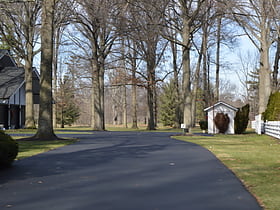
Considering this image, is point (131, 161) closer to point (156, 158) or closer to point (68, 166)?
point (156, 158)

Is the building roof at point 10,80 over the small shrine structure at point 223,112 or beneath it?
over

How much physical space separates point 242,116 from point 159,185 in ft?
86.8

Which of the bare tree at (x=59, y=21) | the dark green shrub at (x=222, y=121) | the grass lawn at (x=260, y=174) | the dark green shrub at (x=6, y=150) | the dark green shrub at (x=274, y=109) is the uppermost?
Result: the bare tree at (x=59, y=21)

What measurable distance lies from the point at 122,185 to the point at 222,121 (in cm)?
2629

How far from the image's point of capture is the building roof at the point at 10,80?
37.3 m

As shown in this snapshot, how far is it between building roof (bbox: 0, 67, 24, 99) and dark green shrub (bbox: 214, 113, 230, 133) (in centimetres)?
1849

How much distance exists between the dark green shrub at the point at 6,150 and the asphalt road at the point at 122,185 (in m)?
0.31

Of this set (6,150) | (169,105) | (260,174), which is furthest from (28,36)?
(169,105)

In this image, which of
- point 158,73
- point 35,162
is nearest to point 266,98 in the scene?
point 158,73

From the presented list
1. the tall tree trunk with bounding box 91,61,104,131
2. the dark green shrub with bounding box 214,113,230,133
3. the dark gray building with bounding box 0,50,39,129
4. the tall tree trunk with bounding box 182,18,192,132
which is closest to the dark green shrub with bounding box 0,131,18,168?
the tall tree trunk with bounding box 182,18,192,132

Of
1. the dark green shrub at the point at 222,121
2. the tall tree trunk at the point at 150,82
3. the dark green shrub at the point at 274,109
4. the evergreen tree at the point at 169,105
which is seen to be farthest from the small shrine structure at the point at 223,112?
the evergreen tree at the point at 169,105

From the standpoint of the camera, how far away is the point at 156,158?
13.7 metres

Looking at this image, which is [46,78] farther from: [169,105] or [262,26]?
[169,105]

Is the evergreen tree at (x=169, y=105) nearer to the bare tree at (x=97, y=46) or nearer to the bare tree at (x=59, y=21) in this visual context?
the bare tree at (x=59, y=21)
